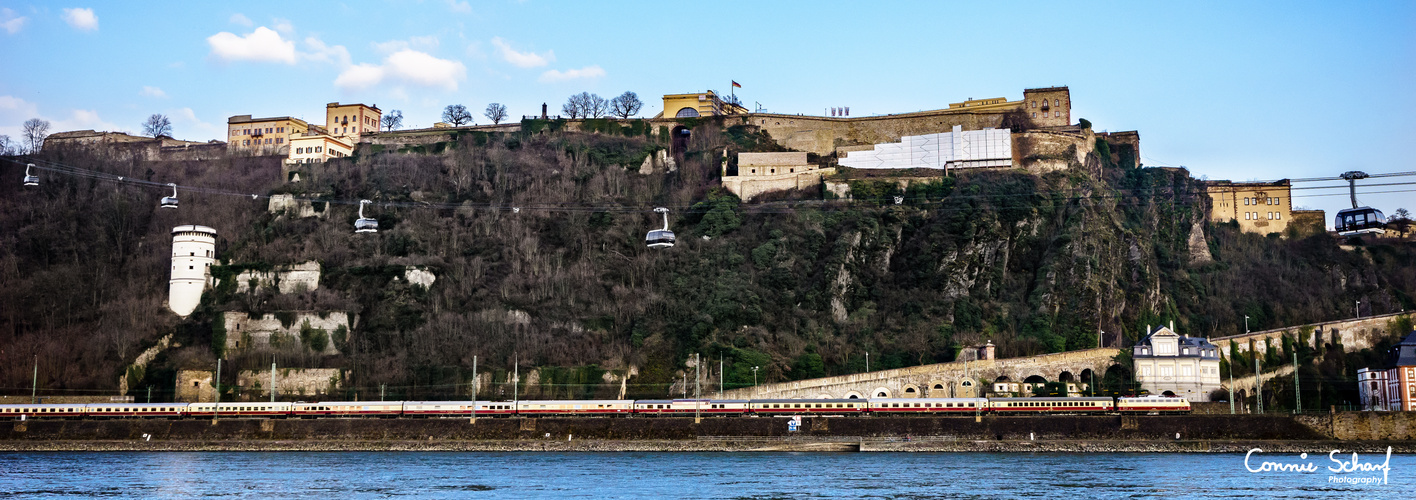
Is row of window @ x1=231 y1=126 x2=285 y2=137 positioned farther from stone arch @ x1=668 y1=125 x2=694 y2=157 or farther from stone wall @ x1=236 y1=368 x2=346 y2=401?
stone wall @ x1=236 y1=368 x2=346 y2=401

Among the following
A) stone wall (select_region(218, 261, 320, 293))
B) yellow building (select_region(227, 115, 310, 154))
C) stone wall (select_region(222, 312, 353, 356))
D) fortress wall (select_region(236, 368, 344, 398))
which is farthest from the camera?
yellow building (select_region(227, 115, 310, 154))

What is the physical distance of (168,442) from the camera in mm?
59438

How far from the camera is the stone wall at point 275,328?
237ft

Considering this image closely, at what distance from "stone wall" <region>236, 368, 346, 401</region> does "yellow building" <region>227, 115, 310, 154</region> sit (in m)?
37.0

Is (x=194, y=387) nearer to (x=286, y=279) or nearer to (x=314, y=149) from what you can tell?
(x=286, y=279)

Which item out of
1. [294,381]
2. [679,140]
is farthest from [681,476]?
[679,140]

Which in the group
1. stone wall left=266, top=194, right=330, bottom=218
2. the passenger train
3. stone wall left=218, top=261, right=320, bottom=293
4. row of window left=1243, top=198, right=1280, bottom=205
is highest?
row of window left=1243, top=198, right=1280, bottom=205

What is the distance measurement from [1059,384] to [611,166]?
132 ft

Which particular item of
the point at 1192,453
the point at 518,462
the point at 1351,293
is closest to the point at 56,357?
the point at 518,462

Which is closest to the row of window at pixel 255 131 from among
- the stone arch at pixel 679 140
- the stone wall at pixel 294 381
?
the stone arch at pixel 679 140

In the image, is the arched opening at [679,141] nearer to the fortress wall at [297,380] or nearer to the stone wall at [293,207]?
the stone wall at [293,207]

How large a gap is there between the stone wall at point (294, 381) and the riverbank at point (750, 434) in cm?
831

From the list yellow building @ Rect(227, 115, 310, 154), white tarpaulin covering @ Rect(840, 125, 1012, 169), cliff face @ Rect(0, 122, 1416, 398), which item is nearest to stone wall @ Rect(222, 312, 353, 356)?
cliff face @ Rect(0, 122, 1416, 398)

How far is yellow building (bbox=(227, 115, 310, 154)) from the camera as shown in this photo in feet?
339
